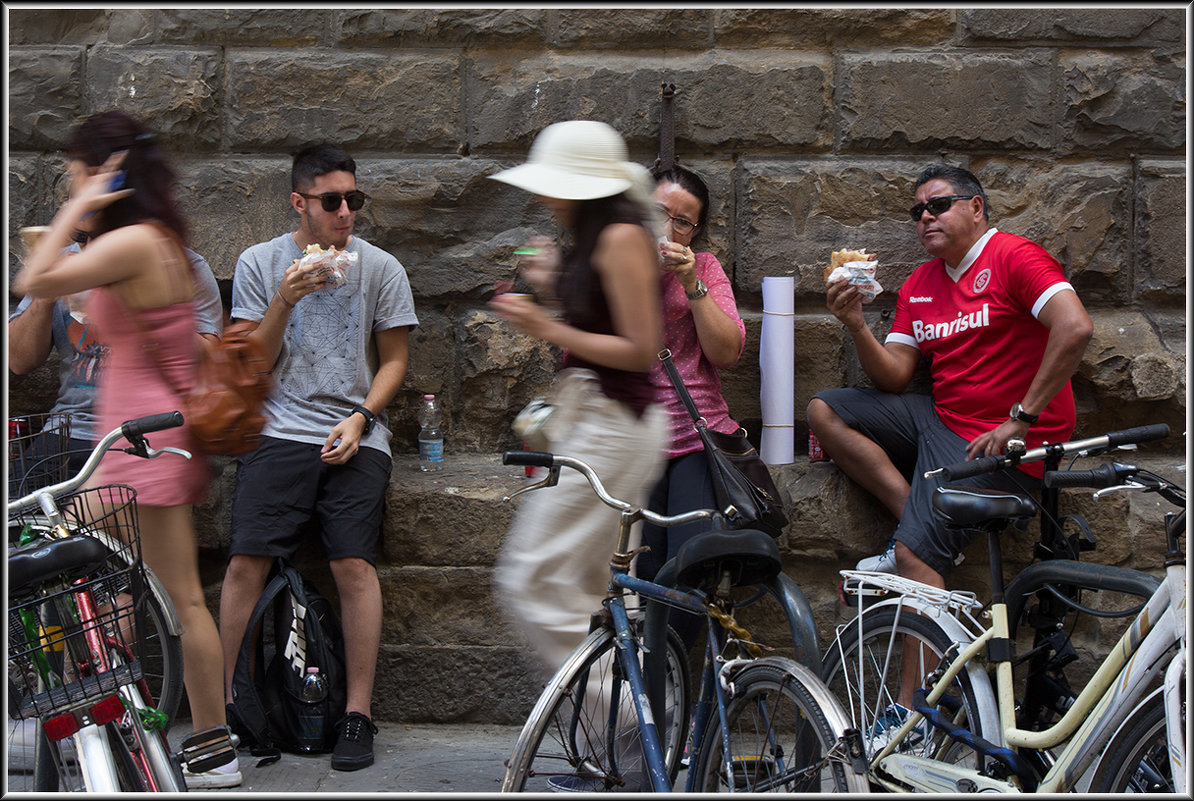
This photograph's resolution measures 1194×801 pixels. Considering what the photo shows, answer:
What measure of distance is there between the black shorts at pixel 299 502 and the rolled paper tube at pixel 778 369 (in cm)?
151

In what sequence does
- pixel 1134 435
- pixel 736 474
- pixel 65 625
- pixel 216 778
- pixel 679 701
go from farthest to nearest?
1. pixel 736 474
2. pixel 216 778
3. pixel 679 701
4. pixel 1134 435
5. pixel 65 625


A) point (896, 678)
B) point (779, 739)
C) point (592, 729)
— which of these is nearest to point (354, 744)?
point (592, 729)

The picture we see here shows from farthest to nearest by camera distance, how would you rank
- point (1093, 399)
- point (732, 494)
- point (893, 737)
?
point (1093, 399) → point (732, 494) → point (893, 737)

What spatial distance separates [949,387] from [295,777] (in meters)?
2.62

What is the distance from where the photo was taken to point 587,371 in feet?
9.67

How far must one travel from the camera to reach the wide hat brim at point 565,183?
2.79 meters

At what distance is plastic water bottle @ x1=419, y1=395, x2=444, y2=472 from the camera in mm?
4234

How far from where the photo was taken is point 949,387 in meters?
3.84

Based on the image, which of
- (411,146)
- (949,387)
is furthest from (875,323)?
(411,146)

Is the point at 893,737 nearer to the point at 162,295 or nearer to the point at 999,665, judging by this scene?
the point at 999,665

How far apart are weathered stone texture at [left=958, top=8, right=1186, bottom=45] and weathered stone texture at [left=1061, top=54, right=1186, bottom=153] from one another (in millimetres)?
80

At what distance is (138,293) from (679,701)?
1.89 metres

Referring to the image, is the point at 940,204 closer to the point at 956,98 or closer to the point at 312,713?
the point at 956,98

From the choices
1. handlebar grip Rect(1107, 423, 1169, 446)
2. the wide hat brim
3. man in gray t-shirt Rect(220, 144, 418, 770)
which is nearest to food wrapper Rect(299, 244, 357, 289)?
man in gray t-shirt Rect(220, 144, 418, 770)
